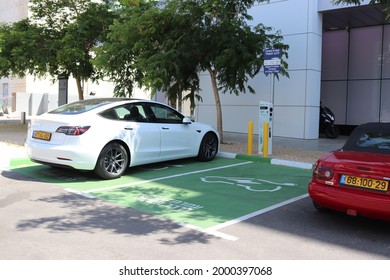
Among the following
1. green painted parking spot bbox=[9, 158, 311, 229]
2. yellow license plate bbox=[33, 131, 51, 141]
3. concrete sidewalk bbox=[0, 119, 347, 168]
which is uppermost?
yellow license plate bbox=[33, 131, 51, 141]

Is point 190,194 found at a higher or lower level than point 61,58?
lower

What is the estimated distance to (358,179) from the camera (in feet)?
15.6

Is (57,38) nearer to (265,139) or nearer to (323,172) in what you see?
(265,139)

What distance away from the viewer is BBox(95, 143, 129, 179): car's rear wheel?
732 cm

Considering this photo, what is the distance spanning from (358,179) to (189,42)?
26.5 ft

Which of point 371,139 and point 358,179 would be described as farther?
point 371,139

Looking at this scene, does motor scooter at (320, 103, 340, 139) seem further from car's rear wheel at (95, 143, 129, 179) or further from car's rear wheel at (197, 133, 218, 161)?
car's rear wheel at (95, 143, 129, 179)

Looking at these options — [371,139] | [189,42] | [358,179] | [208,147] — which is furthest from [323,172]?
[189,42]

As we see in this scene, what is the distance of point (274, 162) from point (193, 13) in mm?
4831

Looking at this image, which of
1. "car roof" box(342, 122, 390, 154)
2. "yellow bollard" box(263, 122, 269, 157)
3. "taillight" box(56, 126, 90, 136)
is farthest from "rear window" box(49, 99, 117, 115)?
"car roof" box(342, 122, 390, 154)

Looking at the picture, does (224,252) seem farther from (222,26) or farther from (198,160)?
(222,26)

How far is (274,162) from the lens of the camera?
9789 millimetres

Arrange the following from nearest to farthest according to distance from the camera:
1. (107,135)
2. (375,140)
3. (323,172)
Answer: (323,172) < (375,140) < (107,135)
